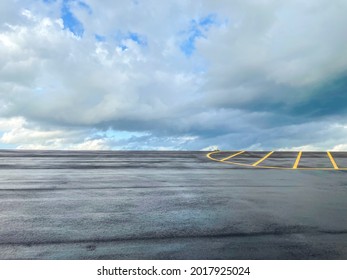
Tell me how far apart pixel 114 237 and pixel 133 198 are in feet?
9.09

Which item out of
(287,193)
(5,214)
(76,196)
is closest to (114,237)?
(5,214)

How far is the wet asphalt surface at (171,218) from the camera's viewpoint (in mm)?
4578

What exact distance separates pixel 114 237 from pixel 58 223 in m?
1.35

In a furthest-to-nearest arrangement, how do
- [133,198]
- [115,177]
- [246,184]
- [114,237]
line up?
[115,177]
[246,184]
[133,198]
[114,237]

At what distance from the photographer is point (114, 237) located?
16.6ft

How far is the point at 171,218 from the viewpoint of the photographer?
20.1ft

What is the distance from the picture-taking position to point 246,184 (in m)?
10.1

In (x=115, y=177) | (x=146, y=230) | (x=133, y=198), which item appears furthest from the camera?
(x=115, y=177)

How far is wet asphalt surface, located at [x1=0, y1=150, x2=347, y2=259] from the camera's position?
4578 millimetres
